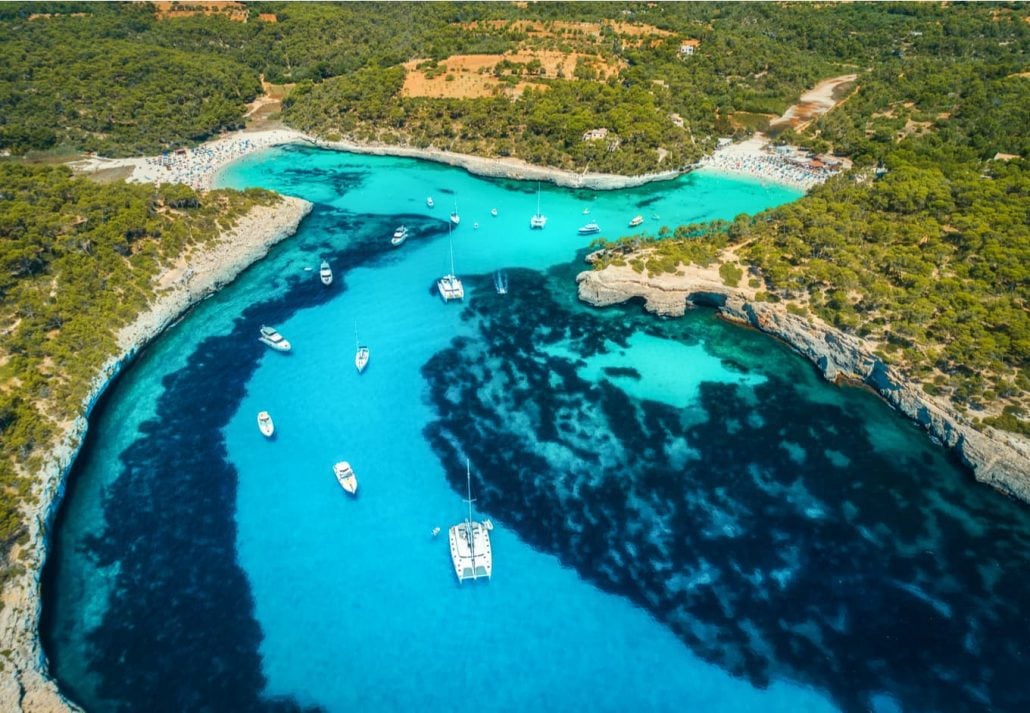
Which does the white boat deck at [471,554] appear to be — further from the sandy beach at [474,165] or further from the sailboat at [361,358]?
the sandy beach at [474,165]

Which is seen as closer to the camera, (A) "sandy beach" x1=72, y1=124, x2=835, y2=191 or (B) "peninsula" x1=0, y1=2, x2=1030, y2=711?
(B) "peninsula" x1=0, y1=2, x2=1030, y2=711

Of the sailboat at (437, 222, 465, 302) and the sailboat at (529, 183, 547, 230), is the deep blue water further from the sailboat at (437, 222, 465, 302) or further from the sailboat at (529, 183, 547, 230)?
the sailboat at (529, 183, 547, 230)

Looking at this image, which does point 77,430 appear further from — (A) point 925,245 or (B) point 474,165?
(A) point 925,245

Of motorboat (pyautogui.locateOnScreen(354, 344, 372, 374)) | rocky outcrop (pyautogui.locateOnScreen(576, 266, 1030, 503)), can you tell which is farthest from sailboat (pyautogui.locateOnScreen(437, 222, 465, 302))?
rocky outcrop (pyautogui.locateOnScreen(576, 266, 1030, 503))

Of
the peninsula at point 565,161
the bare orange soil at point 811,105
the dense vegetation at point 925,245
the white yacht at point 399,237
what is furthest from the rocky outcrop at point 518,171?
the bare orange soil at point 811,105

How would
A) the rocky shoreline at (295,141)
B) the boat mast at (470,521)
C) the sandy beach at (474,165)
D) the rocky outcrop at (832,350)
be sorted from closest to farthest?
the boat mast at (470,521) < the rocky outcrop at (832,350) < the sandy beach at (474,165) < the rocky shoreline at (295,141)

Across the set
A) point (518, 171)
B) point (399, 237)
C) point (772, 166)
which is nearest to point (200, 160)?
point (399, 237)
